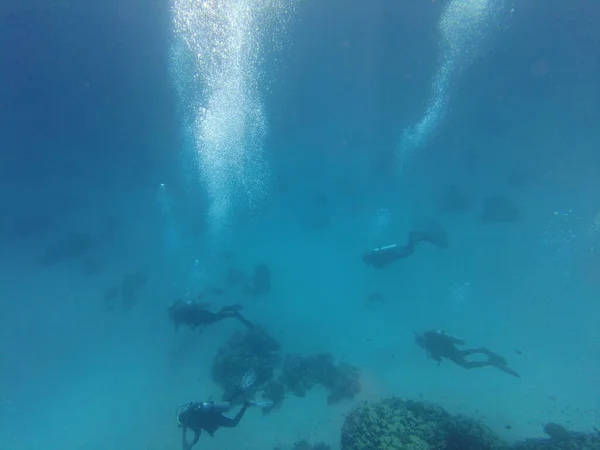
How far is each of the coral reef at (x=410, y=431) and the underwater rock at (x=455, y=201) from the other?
86.5ft

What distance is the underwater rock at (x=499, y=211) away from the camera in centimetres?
2814

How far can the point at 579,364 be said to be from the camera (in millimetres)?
17609

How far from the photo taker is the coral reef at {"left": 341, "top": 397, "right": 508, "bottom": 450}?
6.79 metres

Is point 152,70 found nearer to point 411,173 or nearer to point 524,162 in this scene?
point 411,173

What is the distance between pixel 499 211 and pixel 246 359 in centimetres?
2537

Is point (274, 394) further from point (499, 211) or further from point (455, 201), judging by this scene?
point (455, 201)

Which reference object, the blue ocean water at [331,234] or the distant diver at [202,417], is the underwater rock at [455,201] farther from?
the distant diver at [202,417]

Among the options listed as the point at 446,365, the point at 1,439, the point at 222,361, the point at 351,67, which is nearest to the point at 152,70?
the point at 351,67

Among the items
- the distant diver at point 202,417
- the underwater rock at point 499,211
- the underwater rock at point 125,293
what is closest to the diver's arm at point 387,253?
the distant diver at point 202,417

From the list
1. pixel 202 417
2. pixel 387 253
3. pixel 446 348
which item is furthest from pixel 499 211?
pixel 202 417

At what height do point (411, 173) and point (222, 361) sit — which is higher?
point (411, 173)

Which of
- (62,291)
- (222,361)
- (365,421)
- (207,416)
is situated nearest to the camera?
(365,421)

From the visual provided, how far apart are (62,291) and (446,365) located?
31165 mm

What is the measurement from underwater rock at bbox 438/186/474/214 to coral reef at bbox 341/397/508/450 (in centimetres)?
2636
